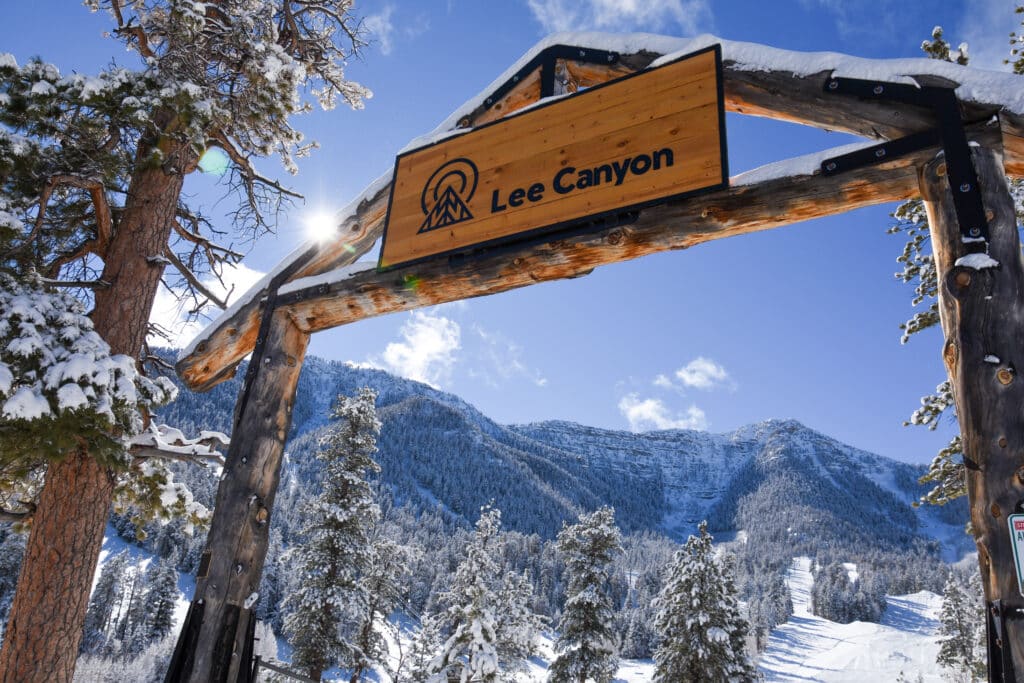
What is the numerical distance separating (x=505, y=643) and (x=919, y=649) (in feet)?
439

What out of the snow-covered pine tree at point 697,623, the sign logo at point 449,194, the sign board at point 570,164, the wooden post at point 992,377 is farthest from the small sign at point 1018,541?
the snow-covered pine tree at point 697,623

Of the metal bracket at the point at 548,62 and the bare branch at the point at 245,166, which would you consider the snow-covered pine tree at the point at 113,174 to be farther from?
the metal bracket at the point at 548,62

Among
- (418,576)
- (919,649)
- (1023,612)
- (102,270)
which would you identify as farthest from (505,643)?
(919,649)

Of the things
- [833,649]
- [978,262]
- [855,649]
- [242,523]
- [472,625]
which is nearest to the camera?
[978,262]

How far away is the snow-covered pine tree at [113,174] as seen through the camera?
17.3 ft

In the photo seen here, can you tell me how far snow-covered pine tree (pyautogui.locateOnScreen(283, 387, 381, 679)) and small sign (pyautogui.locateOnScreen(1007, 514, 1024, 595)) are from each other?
51.9ft

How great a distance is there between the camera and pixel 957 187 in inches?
124

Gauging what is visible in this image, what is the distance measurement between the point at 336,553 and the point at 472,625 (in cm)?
419

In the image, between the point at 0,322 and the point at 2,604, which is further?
the point at 2,604

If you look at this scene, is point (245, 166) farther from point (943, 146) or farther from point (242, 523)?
point (943, 146)

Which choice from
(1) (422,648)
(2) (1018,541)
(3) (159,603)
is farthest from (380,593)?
(3) (159,603)

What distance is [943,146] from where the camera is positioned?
10.8 feet

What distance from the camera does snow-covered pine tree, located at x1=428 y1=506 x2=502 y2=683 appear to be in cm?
1543

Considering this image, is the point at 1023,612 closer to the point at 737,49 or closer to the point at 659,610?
the point at 737,49
